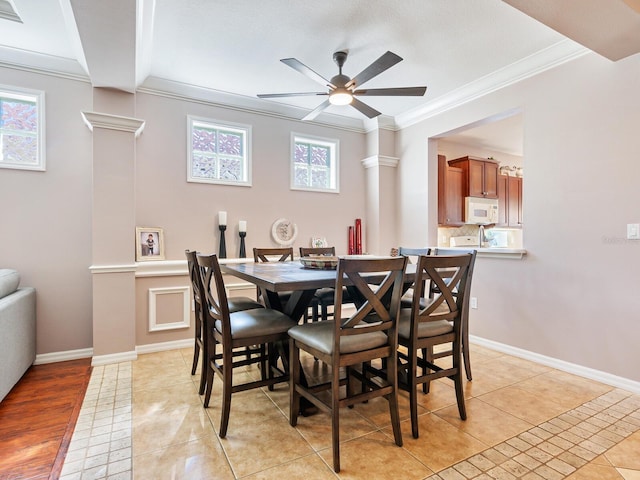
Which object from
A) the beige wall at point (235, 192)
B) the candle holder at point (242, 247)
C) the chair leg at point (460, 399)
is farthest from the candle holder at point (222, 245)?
the chair leg at point (460, 399)

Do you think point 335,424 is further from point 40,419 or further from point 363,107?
point 363,107

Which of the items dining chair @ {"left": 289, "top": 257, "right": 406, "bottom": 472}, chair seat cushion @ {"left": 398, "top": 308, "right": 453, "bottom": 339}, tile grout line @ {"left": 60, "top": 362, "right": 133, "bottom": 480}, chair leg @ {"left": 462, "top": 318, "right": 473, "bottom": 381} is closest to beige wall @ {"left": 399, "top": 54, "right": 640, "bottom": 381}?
chair leg @ {"left": 462, "top": 318, "right": 473, "bottom": 381}

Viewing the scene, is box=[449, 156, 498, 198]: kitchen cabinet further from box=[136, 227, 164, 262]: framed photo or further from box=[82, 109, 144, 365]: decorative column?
box=[82, 109, 144, 365]: decorative column

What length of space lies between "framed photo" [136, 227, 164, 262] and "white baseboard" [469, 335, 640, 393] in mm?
3435

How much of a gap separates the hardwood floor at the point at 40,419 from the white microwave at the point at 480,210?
5.05m

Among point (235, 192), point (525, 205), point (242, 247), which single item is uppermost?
point (235, 192)

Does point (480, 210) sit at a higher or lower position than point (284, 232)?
higher

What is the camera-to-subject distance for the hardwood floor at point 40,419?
1654 mm

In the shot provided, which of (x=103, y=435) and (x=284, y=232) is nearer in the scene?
(x=103, y=435)

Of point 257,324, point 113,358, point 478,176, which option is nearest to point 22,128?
point 113,358

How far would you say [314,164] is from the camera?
4.55 metres

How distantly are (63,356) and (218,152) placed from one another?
2.50 m

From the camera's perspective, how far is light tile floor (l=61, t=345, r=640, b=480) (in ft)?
5.28

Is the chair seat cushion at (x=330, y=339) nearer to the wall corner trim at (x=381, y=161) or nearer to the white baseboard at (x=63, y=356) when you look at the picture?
the white baseboard at (x=63, y=356)
